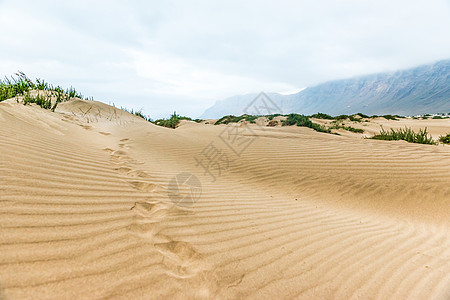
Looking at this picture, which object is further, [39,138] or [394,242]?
[39,138]

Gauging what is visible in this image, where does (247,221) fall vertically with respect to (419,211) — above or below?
below

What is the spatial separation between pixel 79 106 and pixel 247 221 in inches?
446

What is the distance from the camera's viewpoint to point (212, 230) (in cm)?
226

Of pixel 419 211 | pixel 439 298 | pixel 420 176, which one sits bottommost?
pixel 439 298

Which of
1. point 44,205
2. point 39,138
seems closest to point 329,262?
point 44,205

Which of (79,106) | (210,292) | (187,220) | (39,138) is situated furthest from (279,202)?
(79,106)

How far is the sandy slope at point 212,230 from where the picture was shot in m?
1.49

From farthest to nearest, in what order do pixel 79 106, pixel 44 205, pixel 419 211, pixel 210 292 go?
pixel 79 106
pixel 419 211
pixel 44 205
pixel 210 292

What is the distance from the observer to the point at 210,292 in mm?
1514

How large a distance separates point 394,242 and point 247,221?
158 centimetres

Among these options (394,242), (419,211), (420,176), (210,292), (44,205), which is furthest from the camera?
(420,176)

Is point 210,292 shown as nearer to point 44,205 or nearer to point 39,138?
point 44,205

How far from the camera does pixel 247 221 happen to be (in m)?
2.59

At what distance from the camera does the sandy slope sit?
1490 millimetres
